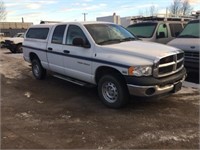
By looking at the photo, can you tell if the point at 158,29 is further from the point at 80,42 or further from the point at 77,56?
the point at 80,42

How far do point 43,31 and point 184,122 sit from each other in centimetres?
509

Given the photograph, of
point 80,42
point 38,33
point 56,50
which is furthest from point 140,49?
point 38,33

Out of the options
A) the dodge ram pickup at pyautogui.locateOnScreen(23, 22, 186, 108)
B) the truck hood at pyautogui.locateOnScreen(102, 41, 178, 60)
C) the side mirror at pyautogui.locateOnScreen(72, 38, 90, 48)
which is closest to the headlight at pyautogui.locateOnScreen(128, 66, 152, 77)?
the dodge ram pickup at pyautogui.locateOnScreen(23, 22, 186, 108)

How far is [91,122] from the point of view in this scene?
16.9ft

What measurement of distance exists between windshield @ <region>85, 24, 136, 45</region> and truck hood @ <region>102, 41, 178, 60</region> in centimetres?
31

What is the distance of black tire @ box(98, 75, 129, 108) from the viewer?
5.60m

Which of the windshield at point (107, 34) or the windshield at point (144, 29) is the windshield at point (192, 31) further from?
the windshield at point (107, 34)

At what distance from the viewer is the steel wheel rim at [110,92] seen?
5801 millimetres

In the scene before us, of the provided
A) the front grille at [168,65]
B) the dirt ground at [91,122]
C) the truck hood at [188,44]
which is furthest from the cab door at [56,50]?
the truck hood at [188,44]

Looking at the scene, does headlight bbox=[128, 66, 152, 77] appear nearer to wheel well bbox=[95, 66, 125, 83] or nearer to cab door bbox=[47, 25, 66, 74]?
wheel well bbox=[95, 66, 125, 83]

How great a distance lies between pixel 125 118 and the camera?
17.4 feet

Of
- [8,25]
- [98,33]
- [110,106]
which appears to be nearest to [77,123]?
[110,106]

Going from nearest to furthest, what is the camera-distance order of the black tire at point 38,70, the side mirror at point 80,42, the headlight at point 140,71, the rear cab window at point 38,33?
the headlight at point 140,71, the side mirror at point 80,42, the rear cab window at point 38,33, the black tire at point 38,70

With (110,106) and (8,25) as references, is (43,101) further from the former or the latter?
(8,25)
